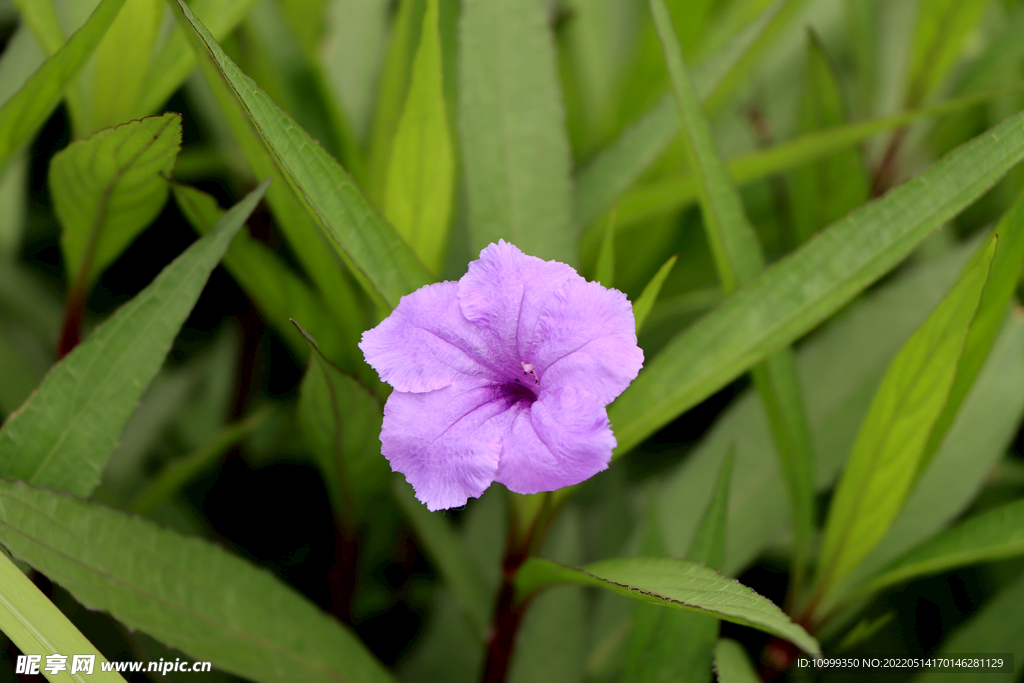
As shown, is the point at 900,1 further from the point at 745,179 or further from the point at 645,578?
the point at 645,578

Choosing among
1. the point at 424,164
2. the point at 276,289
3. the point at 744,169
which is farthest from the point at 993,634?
the point at 276,289

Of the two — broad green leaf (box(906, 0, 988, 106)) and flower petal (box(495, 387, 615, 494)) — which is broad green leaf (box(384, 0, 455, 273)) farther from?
broad green leaf (box(906, 0, 988, 106))

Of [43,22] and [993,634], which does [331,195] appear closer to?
[43,22]

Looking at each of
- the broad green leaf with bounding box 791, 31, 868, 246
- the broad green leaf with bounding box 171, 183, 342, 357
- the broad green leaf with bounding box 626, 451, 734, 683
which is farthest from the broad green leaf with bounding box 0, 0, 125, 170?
the broad green leaf with bounding box 791, 31, 868, 246

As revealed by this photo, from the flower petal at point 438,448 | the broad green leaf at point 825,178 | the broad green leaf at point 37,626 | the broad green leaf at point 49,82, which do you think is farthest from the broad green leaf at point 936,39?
the broad green leaf at point 37,626

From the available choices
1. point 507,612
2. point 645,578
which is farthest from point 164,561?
point 645,578

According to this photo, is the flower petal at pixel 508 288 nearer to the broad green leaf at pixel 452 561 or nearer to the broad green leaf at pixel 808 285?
the broad green leaf at pixel 808 285
